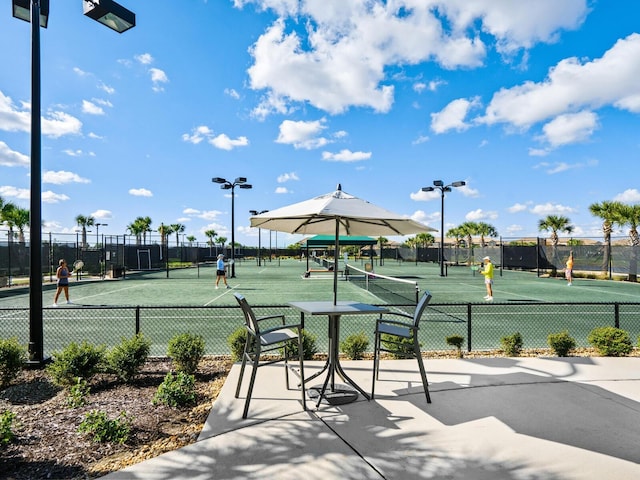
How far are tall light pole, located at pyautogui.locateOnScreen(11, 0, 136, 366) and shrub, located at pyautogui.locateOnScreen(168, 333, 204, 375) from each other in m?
2.03

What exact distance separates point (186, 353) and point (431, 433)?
10.7 ft

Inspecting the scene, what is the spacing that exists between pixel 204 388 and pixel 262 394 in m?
0.78

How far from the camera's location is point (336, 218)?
496 centimetres

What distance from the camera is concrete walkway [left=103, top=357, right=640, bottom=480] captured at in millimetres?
2969

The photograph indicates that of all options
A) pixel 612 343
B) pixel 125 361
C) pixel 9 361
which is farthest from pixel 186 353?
pixel 612 343

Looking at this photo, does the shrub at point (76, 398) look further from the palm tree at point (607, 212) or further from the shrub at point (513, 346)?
the palm tree at point (607, 212)

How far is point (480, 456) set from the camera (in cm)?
320

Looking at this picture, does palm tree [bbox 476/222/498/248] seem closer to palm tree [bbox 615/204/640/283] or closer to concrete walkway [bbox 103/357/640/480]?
palm tree [bbox 615/204/640/283]

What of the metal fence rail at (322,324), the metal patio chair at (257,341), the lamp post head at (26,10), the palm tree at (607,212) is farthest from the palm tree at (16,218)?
the palm tree at (607,212)

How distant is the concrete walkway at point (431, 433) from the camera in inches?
117

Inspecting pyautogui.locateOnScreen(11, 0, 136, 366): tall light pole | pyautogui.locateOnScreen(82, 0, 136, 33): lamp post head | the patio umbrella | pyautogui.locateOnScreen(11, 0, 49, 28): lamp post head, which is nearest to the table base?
the patio umbrella

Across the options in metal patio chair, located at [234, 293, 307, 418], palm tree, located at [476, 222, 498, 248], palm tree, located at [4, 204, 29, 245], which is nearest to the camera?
metal patio chair, located at [234, 293, 307, 418]

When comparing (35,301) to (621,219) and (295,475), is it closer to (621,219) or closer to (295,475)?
(295,475)

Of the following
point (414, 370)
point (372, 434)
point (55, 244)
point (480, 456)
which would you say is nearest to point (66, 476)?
point (372, 434)
